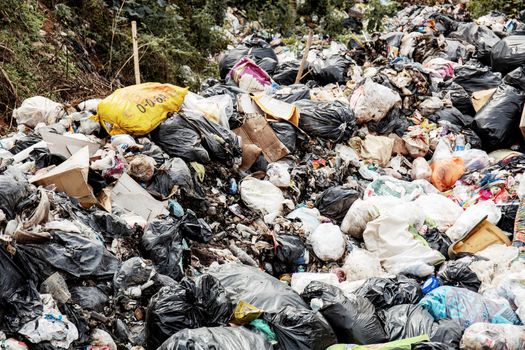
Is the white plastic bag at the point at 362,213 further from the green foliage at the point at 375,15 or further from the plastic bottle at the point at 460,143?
the green foliage at the point at 375,15

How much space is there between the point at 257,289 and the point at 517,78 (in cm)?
400

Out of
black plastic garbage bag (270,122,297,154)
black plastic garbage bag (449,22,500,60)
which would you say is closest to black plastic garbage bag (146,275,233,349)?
black plastic garbage bag (270,122,297,154)

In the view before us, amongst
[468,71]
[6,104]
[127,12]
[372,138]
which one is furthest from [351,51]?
[6,104]

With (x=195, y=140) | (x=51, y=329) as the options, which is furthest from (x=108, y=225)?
(x=195, y=140)

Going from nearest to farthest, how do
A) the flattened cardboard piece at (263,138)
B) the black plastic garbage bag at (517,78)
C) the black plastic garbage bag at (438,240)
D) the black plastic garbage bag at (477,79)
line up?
1. the black plastic garbage bag at (438,240)
2. the flattened cardboard piece at (263,138)
3. the black plastic garbage bag at (517,78)
4. the black plastic garbage bag at (477,79)

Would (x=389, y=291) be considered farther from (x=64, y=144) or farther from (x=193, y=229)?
(x=64, y=144)

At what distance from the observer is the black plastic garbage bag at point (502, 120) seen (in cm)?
518

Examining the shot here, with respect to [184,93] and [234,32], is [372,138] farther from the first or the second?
[234,32]

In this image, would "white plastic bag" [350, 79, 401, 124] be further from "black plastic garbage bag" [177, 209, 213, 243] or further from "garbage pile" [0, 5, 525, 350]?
"black plastic garbage bag" [177, 209, 213, 243]

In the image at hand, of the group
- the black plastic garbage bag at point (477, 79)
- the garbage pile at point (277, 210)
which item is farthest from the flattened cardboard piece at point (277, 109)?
the black plastic garbage bag at point (477, 79)

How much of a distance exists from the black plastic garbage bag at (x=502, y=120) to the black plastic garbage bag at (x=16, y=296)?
4226mm

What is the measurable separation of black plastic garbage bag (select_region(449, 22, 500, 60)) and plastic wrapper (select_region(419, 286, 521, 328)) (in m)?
4.16

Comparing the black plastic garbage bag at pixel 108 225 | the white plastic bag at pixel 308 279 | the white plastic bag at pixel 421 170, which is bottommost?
the white plastic bag at pixel 421 170

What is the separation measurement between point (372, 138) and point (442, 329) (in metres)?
2.63
